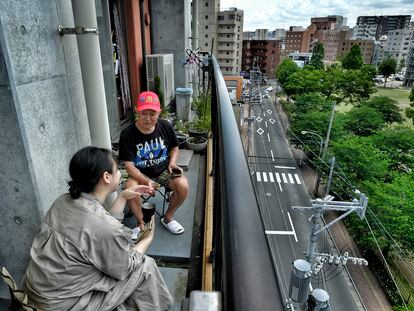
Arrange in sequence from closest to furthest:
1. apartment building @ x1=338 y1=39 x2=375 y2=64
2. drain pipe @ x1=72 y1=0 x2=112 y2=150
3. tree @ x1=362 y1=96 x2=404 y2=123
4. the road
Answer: drain pipe @ x1=72 y1=0 x2=112 y2=150 < the road < tree @ x1=362 y1=96 x2=404 y2=123 < apartment building @ x1=338 y1=39 x2=375 y2=64

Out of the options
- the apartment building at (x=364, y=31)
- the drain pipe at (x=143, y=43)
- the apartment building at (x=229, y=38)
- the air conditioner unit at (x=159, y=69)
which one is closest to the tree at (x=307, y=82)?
the apartment building at (x=229, y=38)

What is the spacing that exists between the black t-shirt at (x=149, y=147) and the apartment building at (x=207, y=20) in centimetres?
4474

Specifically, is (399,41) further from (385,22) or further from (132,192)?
(132,192)

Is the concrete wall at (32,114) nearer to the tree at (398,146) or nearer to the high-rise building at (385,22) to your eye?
the tree at (398,146)

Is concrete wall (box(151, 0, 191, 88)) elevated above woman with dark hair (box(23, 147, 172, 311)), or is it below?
above

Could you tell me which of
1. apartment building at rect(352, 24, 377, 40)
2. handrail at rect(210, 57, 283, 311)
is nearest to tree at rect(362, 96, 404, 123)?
handrail at rect(210, 57, 283, 311)

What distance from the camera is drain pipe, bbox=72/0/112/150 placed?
6.45 feet

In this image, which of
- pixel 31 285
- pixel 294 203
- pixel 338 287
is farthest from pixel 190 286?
pixel 294 203

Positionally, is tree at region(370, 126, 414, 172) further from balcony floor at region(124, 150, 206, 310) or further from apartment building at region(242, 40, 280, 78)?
apartment building at region(242, 40, 280, 78)

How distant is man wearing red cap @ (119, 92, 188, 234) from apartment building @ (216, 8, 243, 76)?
46.8 metres

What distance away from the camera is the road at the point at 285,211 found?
44.9 feet

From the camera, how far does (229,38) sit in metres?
47.3

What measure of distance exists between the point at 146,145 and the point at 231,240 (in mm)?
2236

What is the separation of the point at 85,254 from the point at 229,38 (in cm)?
4990
